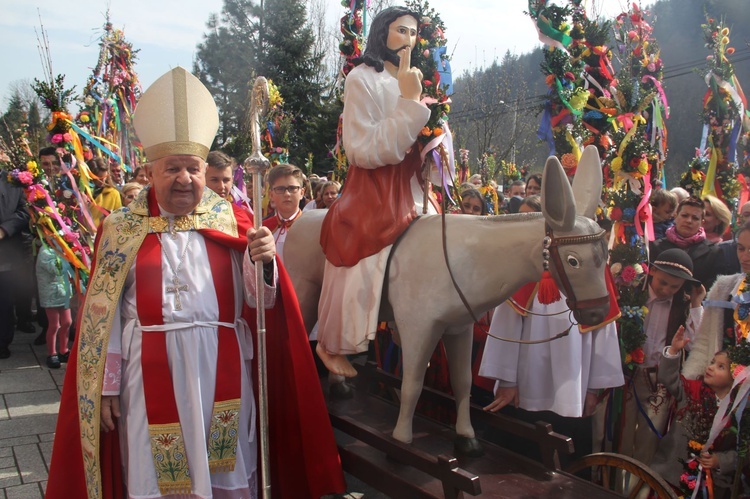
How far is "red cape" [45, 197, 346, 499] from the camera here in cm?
277

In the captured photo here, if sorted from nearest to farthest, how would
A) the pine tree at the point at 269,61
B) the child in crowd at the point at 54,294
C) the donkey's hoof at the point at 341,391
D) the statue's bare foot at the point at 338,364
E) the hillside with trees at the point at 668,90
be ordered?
1. the statue's bare foot at the point at 338,364
2. the donkey's hoof at the point at 341,391
3. the child in crowd at the point at 54,294
4. the hillside with trees at the point at 668,90
5. the pine tree at the point at 269,61

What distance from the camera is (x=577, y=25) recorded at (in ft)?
14.4

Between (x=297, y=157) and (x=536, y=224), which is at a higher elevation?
(x=297, y=157)

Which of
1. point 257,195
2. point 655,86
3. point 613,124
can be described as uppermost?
point 655,86

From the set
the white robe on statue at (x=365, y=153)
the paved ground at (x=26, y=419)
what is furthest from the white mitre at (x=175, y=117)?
the paved ground at (x=26, y=419)

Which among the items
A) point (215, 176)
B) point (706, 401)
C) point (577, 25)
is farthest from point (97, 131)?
point (706, 401)

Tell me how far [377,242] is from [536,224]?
0.85 m

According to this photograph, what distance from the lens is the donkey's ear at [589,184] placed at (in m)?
2.86

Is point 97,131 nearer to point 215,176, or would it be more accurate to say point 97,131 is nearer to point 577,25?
point 215,176

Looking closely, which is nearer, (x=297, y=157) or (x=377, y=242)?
(x=377, y=242)

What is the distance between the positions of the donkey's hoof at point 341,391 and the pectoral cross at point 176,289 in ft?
5.34

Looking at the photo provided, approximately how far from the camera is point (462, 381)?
328 cm

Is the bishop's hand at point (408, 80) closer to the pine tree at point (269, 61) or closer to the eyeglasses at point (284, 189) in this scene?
the eyeglasses at point (284, 189)

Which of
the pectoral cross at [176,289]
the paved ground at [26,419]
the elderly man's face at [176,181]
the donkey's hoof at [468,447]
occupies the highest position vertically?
the elderly man's face at [176,181]
